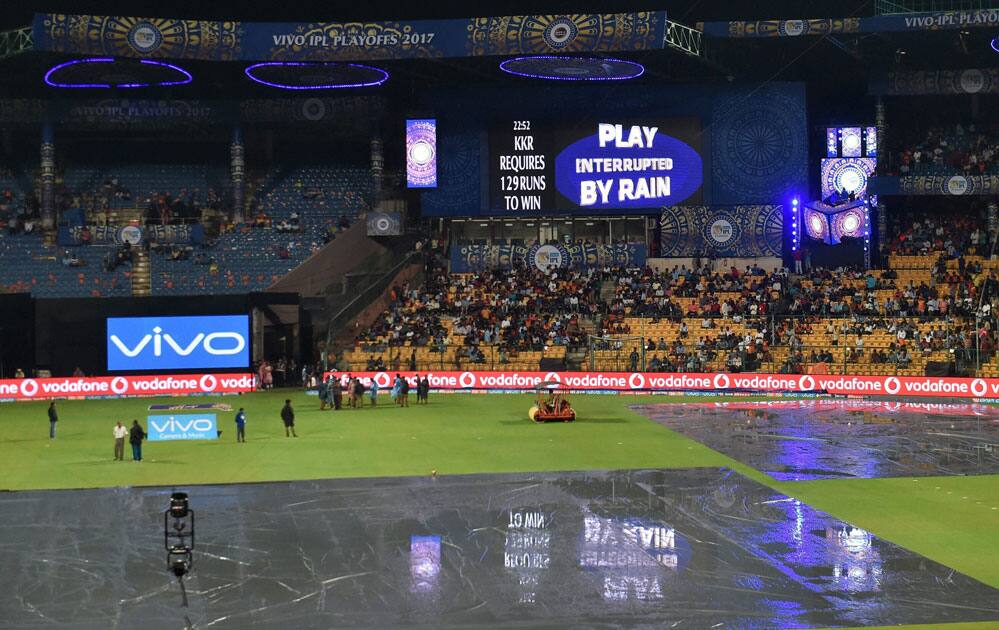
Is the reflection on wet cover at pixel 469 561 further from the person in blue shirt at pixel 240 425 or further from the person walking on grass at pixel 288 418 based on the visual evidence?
the person walking on grass at pixel 288 418

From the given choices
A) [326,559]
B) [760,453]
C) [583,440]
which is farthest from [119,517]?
[760,453]

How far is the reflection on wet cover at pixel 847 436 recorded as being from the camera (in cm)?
3459

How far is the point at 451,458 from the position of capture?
3659 cm

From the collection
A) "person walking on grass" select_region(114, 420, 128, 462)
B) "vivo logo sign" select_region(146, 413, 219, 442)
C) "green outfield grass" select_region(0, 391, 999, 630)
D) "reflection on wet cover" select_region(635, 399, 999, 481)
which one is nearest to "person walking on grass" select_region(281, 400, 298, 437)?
"green outfield grass" select_region(0, 391, 999, 630)

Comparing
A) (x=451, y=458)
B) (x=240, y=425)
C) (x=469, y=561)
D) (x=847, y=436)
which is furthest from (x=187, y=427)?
(x=847, y=436)

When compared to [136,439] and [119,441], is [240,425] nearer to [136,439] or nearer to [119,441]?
[136,439]

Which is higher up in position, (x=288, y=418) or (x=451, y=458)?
(x=288, y=418)

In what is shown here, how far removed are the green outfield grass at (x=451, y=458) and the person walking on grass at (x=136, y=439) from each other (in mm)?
639

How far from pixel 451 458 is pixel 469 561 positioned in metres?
12.6

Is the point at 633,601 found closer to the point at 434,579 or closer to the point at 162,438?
the point at 434,579

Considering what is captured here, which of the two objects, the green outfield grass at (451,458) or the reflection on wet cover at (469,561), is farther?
the green outfield grass at (451,458)

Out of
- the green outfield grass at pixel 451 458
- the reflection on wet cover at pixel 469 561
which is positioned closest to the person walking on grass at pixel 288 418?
the green outfield grass at pixel 451 458

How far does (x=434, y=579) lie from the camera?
2270 cm

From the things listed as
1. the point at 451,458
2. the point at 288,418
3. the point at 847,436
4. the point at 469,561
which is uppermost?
the point at 288,418
